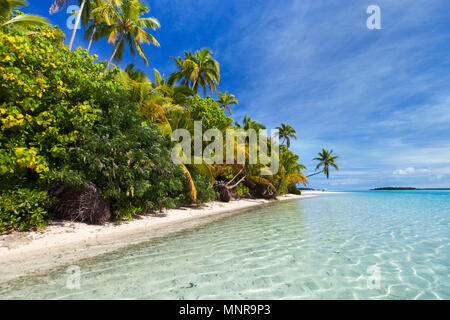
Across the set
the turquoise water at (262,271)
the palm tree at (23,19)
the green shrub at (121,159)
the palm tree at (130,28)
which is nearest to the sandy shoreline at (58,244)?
the turquoise water at (262,271)

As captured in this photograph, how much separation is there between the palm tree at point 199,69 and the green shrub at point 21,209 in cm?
1818

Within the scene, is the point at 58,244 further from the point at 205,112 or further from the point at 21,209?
the point at 205,112

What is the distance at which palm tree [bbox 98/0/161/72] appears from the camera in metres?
15.4

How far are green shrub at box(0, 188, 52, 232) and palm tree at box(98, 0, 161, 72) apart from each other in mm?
13783

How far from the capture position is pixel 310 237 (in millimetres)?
5453

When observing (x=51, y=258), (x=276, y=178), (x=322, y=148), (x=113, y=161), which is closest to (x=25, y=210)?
(x=51, y=258)

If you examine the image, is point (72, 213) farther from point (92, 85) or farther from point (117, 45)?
point (117, 45)

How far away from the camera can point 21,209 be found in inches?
197

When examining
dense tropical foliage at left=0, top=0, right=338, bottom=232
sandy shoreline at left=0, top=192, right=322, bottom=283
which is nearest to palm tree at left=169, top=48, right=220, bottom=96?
dense tropical foliage at left=0, top=0, right=338, bottom=232

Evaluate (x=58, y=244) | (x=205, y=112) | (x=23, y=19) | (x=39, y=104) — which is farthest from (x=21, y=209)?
(x=205, y=112)

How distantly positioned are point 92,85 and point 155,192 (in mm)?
4389

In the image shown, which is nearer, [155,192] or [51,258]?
[51,258]

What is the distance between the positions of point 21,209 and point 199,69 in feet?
66.7

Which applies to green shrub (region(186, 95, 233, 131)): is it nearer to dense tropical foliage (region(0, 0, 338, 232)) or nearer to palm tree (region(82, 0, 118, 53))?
dense tropical foliage (region(0, 0, 338, 232))
